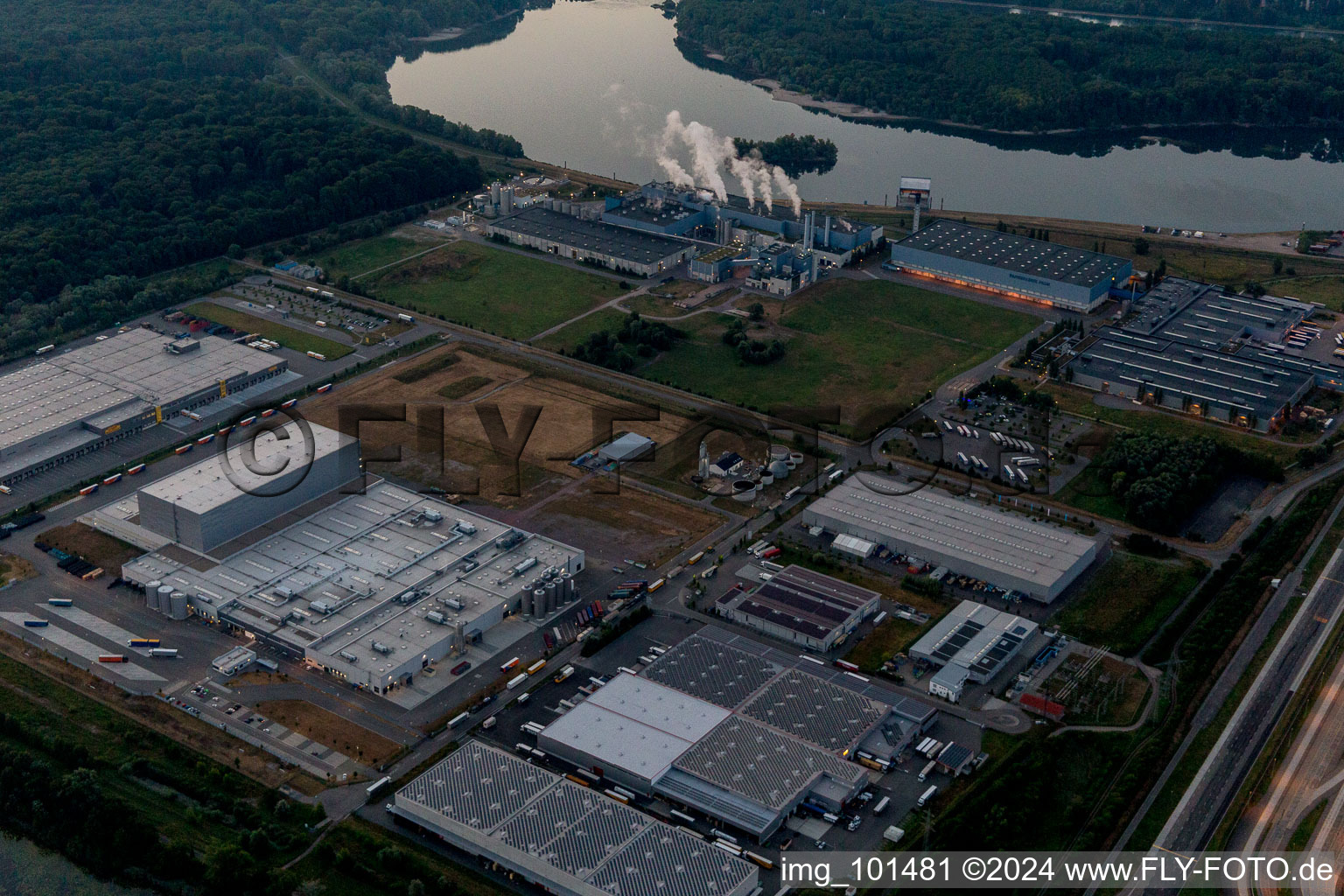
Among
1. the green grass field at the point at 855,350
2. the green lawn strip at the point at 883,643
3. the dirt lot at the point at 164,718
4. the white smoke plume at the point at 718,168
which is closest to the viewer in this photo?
the dirt lot at the point at 164,718

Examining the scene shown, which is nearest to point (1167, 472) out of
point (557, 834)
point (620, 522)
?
point (620, 522)

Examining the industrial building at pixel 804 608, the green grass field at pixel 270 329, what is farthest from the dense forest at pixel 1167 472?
the green grass field at pixel 270 329

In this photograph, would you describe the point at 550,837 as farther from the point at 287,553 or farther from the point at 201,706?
the point at 287,553

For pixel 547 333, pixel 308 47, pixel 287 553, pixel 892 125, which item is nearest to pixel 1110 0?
pixel 892 125

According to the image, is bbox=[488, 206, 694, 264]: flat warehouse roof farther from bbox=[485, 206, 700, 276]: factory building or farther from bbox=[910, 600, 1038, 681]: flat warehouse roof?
bbox=[910, 600, 1038, 681]: flat warehouse roof

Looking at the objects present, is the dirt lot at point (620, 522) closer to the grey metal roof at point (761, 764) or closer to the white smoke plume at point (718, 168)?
the grey metal roof at point (761, 764)

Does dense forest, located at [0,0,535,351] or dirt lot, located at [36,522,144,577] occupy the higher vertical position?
dense forest, located at [0,0,535,351]

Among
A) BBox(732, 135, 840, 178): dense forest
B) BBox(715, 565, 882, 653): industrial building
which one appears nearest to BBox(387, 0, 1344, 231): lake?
BBox(732, 135, 840, 178): dense forest

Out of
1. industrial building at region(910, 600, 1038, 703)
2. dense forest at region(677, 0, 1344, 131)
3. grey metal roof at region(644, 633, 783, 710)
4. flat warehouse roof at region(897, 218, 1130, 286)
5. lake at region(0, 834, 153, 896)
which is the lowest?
lake at region(0, 834, 153, 896)
